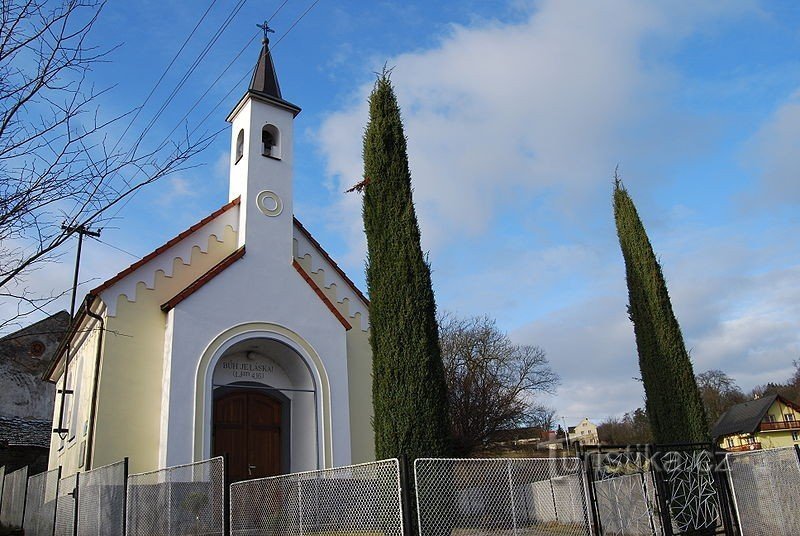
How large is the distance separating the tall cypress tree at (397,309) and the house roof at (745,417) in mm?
53394

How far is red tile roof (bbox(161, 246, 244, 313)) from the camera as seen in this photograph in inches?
585

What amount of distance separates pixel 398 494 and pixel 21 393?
101 ft

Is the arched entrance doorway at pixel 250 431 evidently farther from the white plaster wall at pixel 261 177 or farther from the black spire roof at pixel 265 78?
the black spire roof at pixel 265 78

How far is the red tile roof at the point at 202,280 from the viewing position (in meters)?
14.9

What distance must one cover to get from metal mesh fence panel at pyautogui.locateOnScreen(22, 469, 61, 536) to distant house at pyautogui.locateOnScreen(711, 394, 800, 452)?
55.4 m

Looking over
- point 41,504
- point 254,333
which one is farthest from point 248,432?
point 41,504

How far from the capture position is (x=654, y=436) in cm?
1474

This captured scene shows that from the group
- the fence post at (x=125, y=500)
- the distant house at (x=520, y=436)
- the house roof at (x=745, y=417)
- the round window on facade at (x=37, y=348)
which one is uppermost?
the round window on facade at (x=37, y=348)

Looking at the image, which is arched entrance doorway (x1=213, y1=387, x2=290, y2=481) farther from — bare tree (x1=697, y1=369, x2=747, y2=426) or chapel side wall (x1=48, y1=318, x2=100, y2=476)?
bare tree (x1=697, y1=369, x2=747, y2=426)

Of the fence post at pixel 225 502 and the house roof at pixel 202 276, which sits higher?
the house roof at pixel 202 276

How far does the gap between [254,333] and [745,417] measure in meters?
57.3

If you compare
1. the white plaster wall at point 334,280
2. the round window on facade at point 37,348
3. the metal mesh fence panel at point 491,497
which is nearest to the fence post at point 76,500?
the metal mesh fence panel at point 491,497

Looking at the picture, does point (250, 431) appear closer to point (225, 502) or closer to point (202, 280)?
point (202, 280)

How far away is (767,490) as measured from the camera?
35.2 ft
